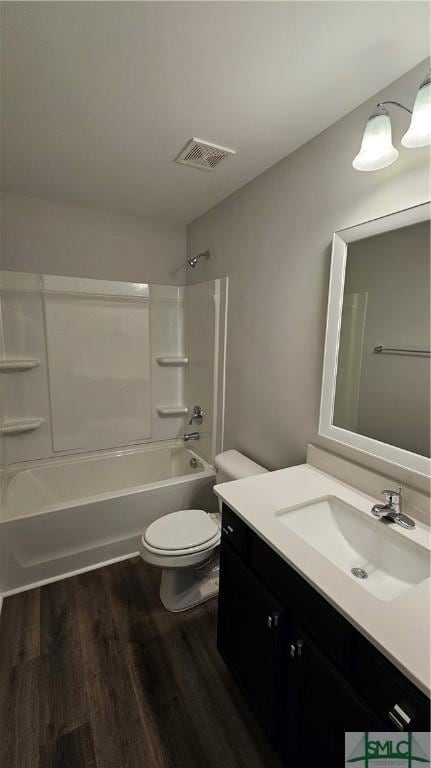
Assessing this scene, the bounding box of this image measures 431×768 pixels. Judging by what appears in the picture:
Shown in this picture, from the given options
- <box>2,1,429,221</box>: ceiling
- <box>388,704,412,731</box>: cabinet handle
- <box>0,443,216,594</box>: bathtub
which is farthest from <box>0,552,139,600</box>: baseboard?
<box>2,1,429,221</box>: ceiling

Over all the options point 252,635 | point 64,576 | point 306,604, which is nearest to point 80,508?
point 64,576

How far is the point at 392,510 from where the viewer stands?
→ 1.08 metres

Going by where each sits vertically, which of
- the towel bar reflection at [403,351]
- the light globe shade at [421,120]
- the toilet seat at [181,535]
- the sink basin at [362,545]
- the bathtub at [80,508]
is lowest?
the bathtub at [80,508]

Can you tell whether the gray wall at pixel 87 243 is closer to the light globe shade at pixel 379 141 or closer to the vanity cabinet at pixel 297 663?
the light globe shade at pixel 379 141

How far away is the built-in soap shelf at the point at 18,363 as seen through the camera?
2.18 m

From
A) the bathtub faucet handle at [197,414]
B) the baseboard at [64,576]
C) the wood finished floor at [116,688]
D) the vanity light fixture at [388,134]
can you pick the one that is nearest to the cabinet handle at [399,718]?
the wood finished floor at [116,688]

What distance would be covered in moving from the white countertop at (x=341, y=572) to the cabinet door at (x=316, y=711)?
21cm

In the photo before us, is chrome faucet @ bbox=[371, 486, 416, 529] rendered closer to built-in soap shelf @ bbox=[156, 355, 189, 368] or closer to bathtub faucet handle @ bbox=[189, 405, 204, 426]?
bathtub faucet handle @ bbox=[189, 405, 204, 426]

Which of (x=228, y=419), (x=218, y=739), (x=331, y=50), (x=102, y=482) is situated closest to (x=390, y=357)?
(x=331, y=50)

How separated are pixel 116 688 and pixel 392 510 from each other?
1330 mm

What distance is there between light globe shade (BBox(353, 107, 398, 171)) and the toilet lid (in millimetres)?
1710

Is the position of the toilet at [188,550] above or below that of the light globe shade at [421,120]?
below

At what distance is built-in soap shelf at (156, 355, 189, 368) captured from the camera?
9.11ft

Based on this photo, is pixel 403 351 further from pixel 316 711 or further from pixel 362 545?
pixel 316 711
